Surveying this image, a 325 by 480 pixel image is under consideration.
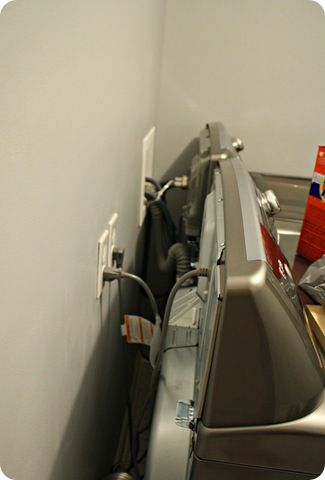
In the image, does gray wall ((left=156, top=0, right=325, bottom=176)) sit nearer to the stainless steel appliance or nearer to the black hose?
the black hose

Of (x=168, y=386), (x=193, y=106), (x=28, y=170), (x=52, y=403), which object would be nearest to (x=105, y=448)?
(x=168, y=386)

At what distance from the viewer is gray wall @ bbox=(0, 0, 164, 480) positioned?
1.14 ft

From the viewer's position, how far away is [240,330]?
464mm

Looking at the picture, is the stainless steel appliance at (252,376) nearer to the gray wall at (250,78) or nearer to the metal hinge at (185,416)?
the metal hinge at (185,416)

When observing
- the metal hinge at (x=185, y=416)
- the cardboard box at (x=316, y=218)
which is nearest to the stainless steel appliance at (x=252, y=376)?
the metal hinge at (x=185, y=416)

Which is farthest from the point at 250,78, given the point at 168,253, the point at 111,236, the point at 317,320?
the point at 317,320

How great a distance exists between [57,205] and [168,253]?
911 millimetres

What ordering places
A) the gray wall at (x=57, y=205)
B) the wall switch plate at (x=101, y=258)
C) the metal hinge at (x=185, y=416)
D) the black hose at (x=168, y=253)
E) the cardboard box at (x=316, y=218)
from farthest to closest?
the black hose at (x=168, y=253)
the cardboard box at (x=316, y=218)
the wall switch plate at (x=101, y=258)
the metal hinge at (x=185, y=416)
the gray wall at (x=57, y=205)

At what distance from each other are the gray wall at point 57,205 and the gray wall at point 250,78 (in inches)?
25.2

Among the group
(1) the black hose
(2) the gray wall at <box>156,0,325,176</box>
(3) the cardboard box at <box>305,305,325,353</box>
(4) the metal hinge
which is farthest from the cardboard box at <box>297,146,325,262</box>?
(2) the gray wall at <box>156,0,325,176</box>

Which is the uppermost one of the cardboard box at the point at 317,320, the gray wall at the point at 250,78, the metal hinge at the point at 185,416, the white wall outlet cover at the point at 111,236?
the gray wall at the point at 250,78

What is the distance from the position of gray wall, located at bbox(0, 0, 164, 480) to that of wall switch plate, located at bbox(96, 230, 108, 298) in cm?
2

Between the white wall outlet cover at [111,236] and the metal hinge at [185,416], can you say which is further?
the white wall outlet cover at [111,236]

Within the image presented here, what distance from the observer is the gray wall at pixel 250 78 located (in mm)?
1430
